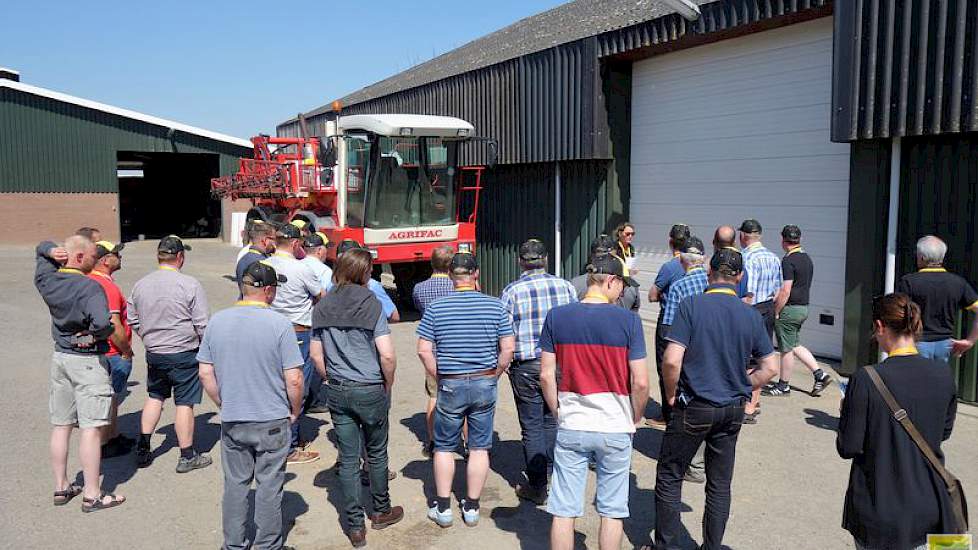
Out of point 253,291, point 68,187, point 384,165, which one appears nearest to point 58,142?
point 68,187

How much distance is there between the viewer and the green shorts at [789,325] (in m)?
7.18

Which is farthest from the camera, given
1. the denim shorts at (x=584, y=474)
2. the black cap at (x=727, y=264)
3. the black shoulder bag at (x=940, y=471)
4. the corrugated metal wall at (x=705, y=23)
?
the corrugated metal wall at (x=705, y=23)

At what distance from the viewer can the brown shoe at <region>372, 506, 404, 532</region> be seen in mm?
4566

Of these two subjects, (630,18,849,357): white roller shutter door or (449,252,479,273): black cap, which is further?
(630,18,849,357): white roller shutter door

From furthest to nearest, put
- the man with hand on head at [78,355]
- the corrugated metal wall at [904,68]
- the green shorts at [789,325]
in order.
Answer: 1. the green shorts at [789,325]
2. the corrugated metal wall at [904,68]
3. the man with hand on head at [78,355]

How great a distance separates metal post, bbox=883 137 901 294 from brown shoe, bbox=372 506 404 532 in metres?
5.64

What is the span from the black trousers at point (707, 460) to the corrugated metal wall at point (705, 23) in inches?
239

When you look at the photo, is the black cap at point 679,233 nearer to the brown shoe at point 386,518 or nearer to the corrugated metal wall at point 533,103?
the brown shoe at point 386,518

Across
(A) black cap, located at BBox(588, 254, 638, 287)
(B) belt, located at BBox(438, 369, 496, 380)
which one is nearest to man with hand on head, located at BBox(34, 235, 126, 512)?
(B) belt, located at BBox(438, 369, 496, 380)

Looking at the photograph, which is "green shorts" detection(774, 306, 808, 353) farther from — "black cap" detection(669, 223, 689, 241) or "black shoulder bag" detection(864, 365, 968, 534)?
"black shoulder bag" detection(864, 365, 968, 534)

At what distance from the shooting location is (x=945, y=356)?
525 cm

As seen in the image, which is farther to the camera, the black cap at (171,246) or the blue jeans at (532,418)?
the black cap at (171,246)

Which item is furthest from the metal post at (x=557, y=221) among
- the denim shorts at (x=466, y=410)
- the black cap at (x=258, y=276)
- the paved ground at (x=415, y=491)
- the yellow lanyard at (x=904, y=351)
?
the yellow lanyard at (x=904, y=351)

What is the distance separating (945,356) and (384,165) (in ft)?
26.5
